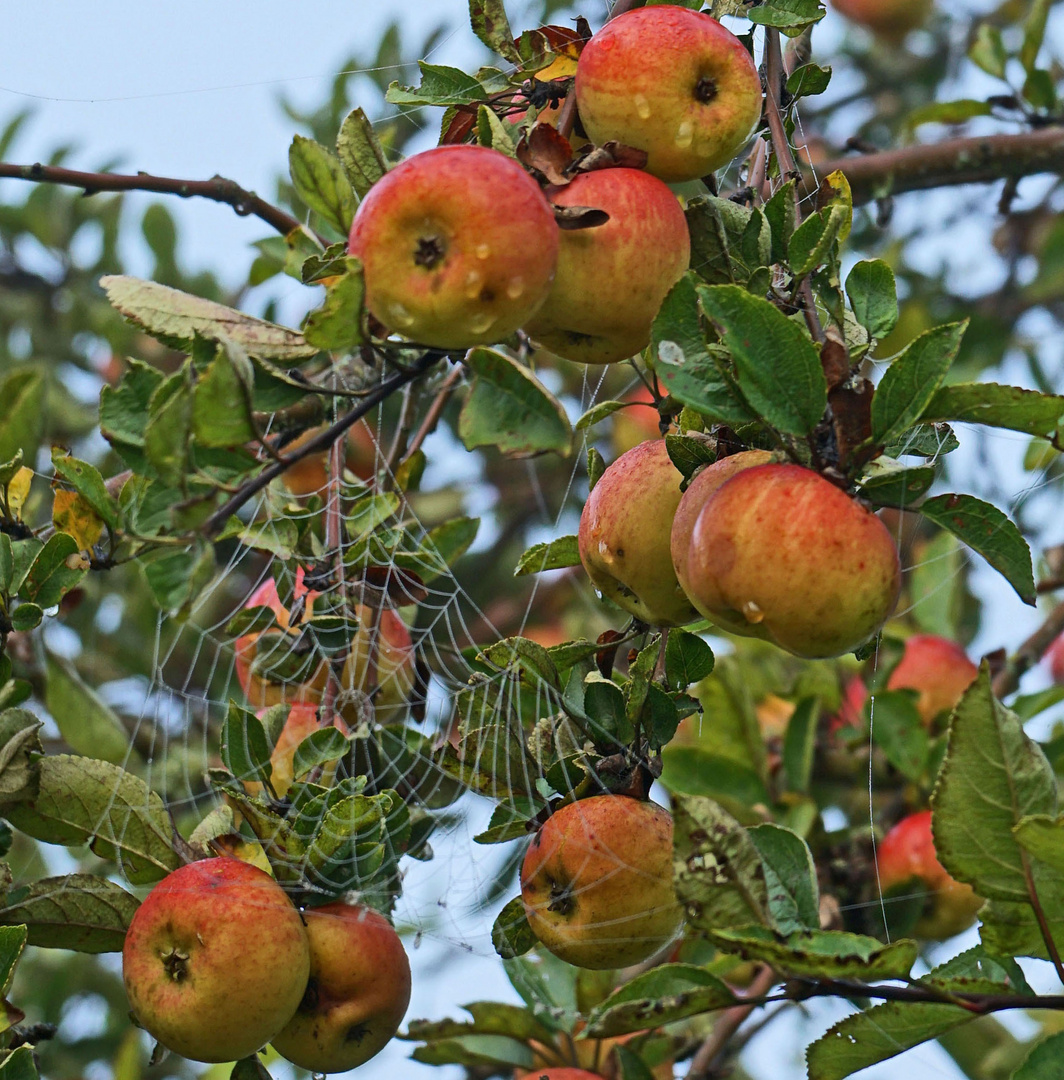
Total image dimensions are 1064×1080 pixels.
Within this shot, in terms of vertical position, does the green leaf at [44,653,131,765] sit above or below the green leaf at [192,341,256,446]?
below

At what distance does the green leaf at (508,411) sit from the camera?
870 millimetres

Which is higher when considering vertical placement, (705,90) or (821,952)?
(705,90)

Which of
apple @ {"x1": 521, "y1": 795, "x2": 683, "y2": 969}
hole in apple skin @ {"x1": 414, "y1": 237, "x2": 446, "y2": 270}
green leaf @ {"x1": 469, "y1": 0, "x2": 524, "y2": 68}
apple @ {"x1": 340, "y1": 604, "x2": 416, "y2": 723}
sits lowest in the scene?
apple @ {"x1": 340, "y1": 604, "x2": 416, "y2": 723}

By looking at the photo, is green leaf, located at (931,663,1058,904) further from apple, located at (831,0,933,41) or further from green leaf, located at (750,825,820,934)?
apple, located at (831,0,933,41)

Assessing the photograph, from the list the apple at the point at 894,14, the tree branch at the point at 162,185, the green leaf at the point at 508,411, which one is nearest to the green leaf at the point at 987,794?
the green leaf at the point at 508,411

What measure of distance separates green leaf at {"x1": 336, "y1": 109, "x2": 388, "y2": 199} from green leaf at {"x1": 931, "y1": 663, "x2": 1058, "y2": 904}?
57cm

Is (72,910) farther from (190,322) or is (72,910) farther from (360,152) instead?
(360,152)

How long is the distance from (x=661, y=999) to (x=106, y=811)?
1.66ft

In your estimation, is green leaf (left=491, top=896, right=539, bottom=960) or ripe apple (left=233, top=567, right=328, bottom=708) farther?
ripe apple (left=233, top=567, right=328, bottom=708)

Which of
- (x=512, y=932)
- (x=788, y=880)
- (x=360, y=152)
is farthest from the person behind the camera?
(x=512, y=932)

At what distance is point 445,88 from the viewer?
3.36ft

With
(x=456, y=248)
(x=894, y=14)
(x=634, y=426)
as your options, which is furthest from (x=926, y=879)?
(x=894, y=14)

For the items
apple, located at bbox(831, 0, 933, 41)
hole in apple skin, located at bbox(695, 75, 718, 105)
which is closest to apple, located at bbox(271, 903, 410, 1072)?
hole in apple skin, located at bbox(695, 75, 718, 105)

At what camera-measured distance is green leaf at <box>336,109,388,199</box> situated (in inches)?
37.8
